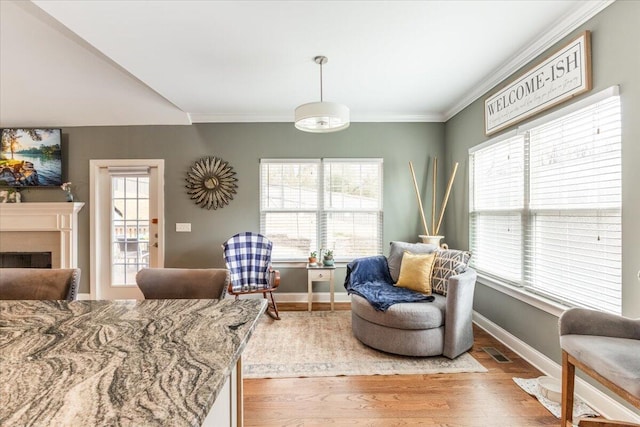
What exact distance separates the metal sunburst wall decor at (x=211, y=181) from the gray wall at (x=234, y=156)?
87 millimetres

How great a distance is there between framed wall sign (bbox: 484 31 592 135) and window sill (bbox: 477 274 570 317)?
1.47m

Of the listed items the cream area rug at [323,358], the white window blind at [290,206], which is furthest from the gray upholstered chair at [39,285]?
the white window blind at [290,206]

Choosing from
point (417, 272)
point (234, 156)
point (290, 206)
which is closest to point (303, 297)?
point (290, 206)

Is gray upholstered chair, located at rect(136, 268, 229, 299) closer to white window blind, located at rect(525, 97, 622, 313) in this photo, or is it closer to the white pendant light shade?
the white pendant light shade

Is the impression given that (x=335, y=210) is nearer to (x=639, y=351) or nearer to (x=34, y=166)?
(x=639, y=351)

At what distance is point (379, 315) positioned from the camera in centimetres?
263

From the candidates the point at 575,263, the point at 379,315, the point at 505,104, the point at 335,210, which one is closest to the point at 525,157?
the point at 505,104

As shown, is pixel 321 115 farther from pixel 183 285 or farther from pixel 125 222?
pixel 125 222

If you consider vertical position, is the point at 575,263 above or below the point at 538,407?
above

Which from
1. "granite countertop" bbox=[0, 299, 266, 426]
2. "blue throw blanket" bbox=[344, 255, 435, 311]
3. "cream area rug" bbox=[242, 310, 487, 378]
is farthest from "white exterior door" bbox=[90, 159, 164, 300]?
"granite countertop" bbox=[0, 299, 266, 426]

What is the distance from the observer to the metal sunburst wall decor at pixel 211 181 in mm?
4105

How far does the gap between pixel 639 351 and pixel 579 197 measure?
1055 millimetres

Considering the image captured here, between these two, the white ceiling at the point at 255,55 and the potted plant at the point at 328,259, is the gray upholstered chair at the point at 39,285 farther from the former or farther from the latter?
the potted plant at the point at 328,259

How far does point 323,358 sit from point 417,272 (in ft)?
4.01
